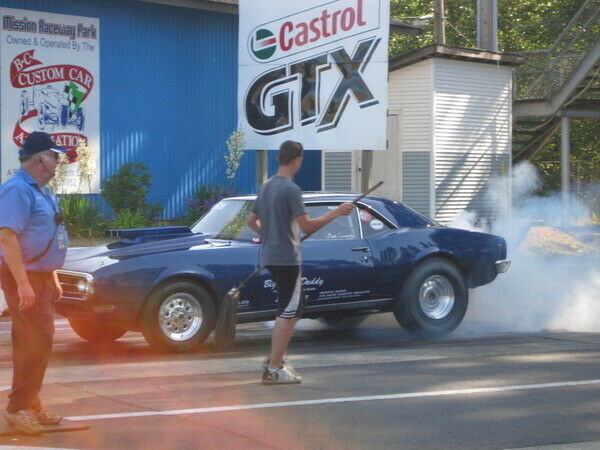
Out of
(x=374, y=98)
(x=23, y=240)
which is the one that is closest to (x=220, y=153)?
(x=374, y=98)

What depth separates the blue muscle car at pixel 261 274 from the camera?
10.0 m

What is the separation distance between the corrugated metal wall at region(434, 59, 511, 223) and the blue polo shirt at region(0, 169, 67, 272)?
1997 centimetres

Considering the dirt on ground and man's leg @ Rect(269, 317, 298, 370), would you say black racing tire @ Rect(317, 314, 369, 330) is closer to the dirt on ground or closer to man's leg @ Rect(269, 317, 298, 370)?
man's leg @ Rect(269, 317, 298, 370)

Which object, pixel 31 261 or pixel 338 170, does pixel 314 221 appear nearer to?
pixel 31 261

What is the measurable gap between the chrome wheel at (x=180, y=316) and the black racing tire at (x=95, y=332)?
68cm

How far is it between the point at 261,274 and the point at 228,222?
858mm

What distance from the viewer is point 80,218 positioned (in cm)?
2172

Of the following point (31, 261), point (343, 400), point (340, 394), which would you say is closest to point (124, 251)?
point (340, 394)

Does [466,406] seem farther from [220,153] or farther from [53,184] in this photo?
[220,153]

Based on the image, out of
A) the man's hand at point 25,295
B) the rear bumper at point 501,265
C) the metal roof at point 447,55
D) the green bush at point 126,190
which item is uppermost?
the metal roof at point 447,55

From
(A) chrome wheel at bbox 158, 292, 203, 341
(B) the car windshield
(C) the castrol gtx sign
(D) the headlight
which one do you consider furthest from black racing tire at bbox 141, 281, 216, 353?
(C) the castrol gtx sign

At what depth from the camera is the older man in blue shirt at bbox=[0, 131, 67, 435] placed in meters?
6.35

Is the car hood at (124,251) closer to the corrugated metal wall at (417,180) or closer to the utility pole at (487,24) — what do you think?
the corrugated metal wall at (417,180)

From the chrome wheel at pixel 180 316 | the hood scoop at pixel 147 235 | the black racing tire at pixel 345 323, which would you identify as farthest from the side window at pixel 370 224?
the chrome wheel at pixel 180 316
